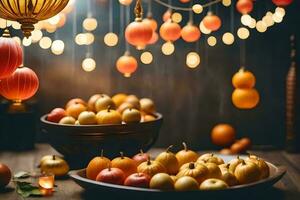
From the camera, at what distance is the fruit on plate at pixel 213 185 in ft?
8.44

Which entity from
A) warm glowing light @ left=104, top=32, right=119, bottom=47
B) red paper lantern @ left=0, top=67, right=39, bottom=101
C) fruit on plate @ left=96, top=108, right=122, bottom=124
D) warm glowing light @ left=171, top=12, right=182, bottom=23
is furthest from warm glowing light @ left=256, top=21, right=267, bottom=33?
red paper lantern @ left=0, top=67, right=39, bottom=101

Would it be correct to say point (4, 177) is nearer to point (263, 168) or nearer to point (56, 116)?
point (56, 116)

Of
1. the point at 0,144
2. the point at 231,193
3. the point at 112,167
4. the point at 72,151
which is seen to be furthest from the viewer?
the point at 0,144

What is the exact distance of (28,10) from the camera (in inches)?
103

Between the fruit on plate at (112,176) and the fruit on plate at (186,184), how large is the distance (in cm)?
28

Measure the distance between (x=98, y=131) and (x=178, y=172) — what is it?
1.90 feet

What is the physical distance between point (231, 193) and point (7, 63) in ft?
3.63

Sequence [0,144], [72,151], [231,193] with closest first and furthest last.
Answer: [231,193] < [72,151] < [0,144]

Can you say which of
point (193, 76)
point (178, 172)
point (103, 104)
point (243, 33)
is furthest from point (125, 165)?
point (193, 76)

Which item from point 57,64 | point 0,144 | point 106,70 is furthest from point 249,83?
point 0,144

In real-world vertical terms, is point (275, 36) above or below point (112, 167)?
above

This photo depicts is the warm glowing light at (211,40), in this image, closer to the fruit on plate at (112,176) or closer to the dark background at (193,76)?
the dark background at (193,76)

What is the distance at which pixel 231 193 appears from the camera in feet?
8.48

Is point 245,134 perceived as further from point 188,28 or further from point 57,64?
point 57,64
